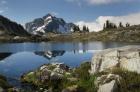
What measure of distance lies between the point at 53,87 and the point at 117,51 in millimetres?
8487

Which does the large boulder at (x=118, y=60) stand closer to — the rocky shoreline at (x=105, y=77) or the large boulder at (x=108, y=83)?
the rocky shoreline at (x=105, y=77)

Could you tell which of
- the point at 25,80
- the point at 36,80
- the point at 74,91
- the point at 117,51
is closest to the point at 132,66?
the point at 117,51

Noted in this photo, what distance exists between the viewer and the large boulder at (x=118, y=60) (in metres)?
30.7

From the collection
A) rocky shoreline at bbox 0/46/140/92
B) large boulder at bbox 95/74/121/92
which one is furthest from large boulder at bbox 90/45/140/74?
large boulder at bbox 95/74/121/92

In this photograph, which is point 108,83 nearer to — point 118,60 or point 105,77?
point 105,77

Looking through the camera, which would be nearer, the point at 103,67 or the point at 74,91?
the point at 74,91

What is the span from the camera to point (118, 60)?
1289 inches

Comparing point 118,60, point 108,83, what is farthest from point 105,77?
point 118,60

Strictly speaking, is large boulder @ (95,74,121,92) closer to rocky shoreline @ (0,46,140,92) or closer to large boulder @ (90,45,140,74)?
rocky shoreline @ (0,46,140,92)

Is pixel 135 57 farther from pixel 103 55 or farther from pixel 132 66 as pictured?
pixel 103 55

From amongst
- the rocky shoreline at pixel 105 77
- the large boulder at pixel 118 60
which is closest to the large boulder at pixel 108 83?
the rocky shoreline at pixel 105 77

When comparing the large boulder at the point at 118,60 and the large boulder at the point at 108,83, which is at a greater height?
the large boulder at the point at 118,60

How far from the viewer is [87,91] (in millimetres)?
29438

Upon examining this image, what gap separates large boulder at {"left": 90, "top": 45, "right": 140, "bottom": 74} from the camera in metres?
30.7
